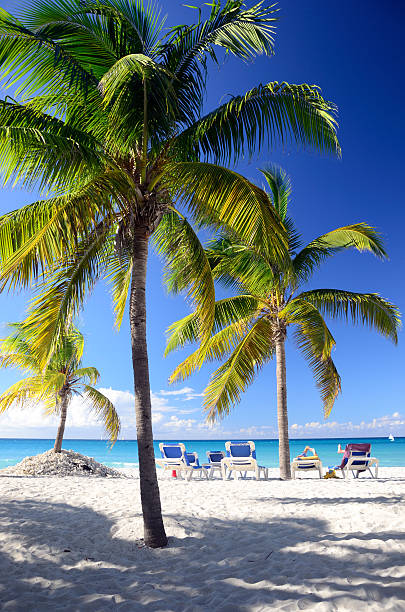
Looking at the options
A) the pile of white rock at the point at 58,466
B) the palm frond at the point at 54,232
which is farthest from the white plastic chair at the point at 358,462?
the palm frond at the point at 54,232

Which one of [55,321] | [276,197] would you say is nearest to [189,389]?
[276,197]

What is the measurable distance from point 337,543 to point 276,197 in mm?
8567

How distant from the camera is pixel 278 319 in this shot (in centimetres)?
1009

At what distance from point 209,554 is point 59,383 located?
996 cm

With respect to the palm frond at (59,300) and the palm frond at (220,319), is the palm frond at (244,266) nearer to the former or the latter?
the palm frond at (220,319)

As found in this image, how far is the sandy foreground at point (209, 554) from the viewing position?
3027 millimetres

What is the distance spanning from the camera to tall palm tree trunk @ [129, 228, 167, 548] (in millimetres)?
4535

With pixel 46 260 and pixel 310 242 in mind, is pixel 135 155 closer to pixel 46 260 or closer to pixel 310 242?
pixel 46 260

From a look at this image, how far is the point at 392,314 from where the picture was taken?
30.9ft

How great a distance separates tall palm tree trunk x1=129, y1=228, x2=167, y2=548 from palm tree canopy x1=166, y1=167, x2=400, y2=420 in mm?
4054

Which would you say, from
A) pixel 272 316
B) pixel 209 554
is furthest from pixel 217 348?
pixel 209 554

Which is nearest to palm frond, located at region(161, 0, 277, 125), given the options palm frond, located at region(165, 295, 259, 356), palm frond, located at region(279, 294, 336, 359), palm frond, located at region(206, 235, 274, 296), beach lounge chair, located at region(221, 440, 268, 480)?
palm frond, located at region(206, 235, 274, 296)

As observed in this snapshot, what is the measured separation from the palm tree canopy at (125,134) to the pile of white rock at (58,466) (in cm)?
862

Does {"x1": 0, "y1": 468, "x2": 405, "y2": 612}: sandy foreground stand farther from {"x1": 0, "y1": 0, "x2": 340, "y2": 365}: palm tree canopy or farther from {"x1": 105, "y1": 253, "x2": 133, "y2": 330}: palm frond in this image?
{"x1": 105, "y1": 253, "x2": 133, "y2": 330}: palm frond
